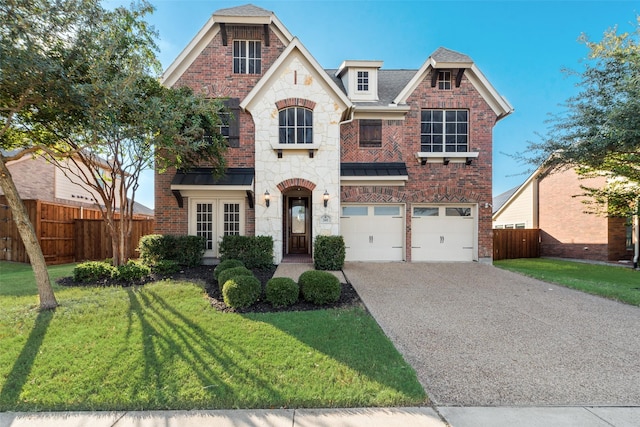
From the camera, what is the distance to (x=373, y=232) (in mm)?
12336

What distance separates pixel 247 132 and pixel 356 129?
431 centimetres

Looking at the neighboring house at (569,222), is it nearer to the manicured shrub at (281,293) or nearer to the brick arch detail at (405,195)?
the brick arch detail at (405,195)

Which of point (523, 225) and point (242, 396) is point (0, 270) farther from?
point (523, 225)

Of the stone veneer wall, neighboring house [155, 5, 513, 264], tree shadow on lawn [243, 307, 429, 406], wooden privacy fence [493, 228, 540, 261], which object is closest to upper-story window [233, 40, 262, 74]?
neighboring house [155, 5, 513, 264]

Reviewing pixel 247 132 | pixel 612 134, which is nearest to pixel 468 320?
pixel 612 134

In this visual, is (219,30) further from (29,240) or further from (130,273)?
(29,240)

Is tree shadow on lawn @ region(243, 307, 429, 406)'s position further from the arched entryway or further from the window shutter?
the window shutter

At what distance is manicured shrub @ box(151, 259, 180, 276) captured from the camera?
30.5 feet

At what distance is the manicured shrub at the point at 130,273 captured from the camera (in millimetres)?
8352

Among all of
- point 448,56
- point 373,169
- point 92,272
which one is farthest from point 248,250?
point 448,56

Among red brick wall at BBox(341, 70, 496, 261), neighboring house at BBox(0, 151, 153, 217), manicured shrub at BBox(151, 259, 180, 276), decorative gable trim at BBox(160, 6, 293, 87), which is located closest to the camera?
manicured shrub at BBox(151, 259, 180, 276)

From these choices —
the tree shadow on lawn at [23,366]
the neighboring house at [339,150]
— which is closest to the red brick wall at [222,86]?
the neighboring house at [339,150]

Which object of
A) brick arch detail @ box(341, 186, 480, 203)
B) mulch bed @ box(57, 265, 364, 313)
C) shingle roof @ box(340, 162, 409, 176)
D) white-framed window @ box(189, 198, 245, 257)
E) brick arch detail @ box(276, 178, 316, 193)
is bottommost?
mulch bed @ box(57, 265, 364, 313)

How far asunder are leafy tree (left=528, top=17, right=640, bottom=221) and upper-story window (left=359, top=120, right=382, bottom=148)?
6.11 m
